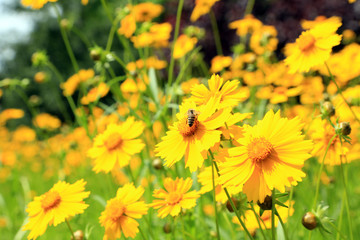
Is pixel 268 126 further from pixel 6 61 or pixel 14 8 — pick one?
pixel 14 8

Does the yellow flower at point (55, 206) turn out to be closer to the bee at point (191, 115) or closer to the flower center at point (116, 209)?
the flower center at point (116, 209)

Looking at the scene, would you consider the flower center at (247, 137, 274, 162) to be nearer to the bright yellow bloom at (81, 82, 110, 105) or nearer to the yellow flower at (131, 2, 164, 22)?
the bright yellow bloom at (81, 82, 110, 105)

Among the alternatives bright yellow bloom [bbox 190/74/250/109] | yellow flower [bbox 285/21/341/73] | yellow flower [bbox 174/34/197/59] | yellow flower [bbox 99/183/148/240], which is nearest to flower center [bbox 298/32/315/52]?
yellow flower [bbox 285/21/341/73]

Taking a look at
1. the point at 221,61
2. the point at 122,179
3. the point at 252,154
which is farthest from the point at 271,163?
the point at 122,179

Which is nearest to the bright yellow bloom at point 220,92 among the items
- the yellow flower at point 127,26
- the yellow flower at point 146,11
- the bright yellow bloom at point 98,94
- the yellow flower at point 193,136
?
the yellow flower at point 193,136

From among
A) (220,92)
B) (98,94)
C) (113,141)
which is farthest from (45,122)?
(220,92)

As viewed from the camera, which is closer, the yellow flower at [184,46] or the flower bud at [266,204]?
the flower bud at [266,204]
